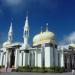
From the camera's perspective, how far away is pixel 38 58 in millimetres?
50438

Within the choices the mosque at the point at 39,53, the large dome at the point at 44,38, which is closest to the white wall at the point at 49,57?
the mosque at the point at 39,53

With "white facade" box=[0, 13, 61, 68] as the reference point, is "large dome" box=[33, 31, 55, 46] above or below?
above

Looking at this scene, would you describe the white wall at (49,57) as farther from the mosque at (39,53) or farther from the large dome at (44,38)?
the large dome at (44,38)

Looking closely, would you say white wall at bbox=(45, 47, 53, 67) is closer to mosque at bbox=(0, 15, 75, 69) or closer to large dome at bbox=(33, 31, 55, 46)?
mosque at bbox=(0, 15, 75, 69)

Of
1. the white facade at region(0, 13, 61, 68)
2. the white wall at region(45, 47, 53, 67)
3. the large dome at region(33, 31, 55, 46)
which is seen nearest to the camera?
the white wall at region(45, 47, 53, 67)

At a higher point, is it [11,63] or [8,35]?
[8,35]

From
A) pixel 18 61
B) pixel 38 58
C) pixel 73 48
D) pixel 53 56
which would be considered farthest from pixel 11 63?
pixel 73 48

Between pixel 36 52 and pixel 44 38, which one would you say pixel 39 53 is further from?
pixel 44 38

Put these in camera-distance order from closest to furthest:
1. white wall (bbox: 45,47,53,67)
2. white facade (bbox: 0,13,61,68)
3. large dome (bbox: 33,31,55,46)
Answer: white wall (bbox: 45,47,53,67)
white facade (bbox: 0,13,61,68)
large dome (bbox: 33,31,55,46)

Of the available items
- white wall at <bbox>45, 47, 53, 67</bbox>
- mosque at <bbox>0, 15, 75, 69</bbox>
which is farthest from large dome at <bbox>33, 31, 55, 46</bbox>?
white wall at <bbox>45, 47, 53, 67</bbox>

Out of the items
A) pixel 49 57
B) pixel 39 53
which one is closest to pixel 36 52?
pixel 39 53

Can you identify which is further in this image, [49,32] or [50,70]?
[49,32]

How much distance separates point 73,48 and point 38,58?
1997 centimetres

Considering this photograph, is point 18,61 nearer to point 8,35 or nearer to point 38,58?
point 38,58
